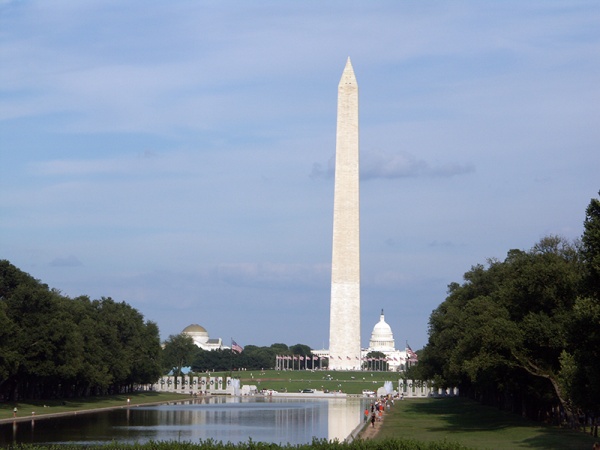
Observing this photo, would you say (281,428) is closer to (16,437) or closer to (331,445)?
(16,437)

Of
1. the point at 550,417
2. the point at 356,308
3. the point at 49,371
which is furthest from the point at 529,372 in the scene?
the point at 356,308

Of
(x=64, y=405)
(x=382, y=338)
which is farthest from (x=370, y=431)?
(x=382, y=338)

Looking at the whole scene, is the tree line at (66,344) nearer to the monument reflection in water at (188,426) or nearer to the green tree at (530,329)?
the monument reflection in water at (188,426)

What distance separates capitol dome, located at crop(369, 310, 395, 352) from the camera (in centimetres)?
19112

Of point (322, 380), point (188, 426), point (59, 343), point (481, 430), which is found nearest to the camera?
point (481, 430)

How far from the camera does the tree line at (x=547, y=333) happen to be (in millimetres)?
30688

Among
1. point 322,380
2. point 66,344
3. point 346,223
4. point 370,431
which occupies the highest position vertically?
point 346,223

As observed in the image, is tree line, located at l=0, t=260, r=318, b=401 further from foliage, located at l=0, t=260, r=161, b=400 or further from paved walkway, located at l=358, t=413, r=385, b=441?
paved walkway, located at l=358, t=413, r=385, b=441

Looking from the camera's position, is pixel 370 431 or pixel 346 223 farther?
pixel 346 223

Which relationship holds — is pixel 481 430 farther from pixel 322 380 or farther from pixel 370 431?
pixel 322 380

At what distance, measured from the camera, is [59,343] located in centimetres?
6356

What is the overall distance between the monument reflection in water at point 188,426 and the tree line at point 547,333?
6614mm

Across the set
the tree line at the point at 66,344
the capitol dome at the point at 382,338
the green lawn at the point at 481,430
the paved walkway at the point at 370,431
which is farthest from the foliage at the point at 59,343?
the capitol dome at the point at 382,338

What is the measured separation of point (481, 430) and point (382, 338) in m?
150
